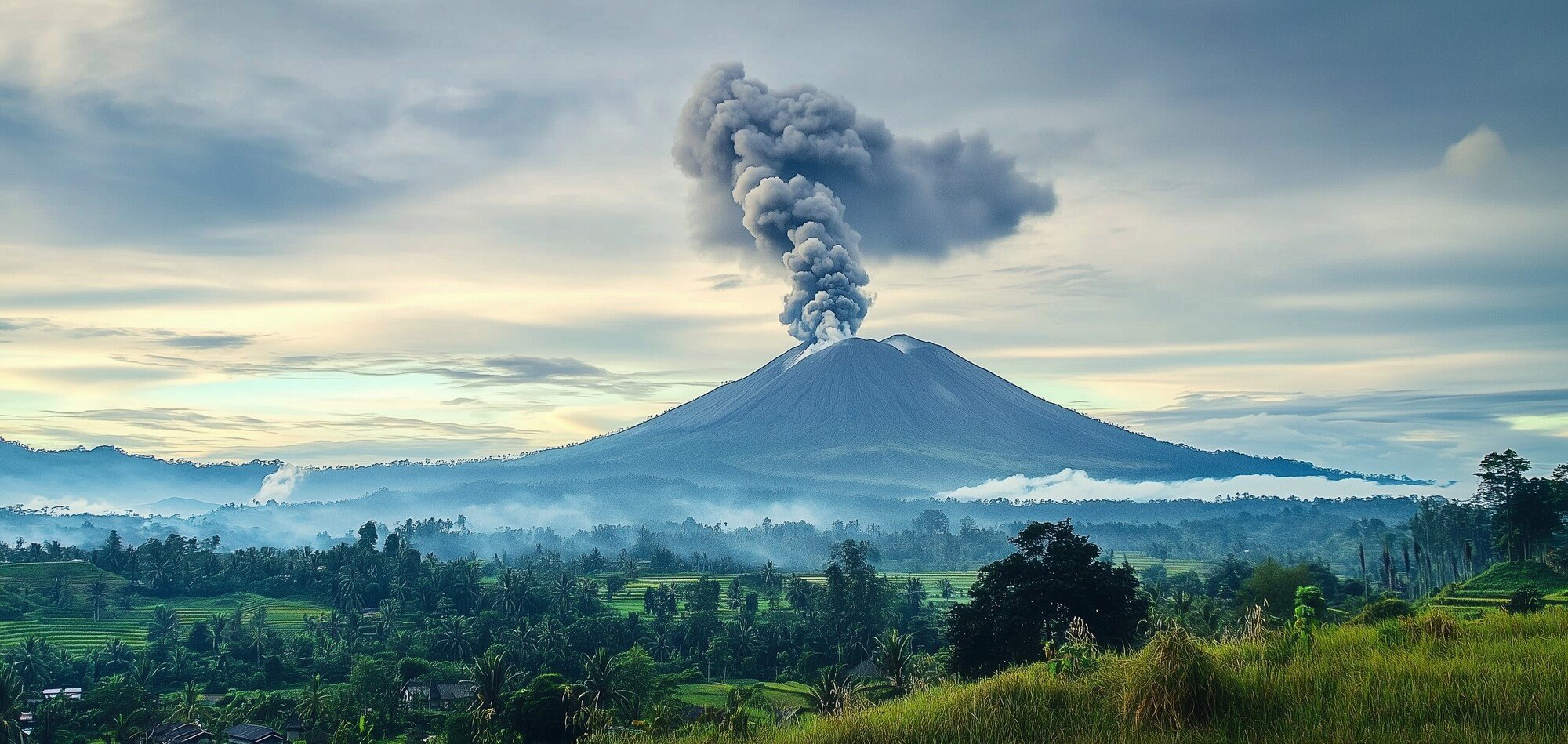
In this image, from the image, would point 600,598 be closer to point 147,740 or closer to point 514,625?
point 514,625

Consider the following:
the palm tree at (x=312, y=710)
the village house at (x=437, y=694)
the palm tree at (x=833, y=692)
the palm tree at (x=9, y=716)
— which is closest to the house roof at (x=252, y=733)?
the palm tree at (x=312, y=710)

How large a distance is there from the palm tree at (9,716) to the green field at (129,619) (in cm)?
2682

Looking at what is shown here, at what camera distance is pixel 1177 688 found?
8.13 m

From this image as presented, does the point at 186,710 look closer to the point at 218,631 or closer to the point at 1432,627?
the point at 218,631

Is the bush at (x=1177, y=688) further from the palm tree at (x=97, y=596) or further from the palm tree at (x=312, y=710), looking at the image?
the palm tree at (x=97, y=596)

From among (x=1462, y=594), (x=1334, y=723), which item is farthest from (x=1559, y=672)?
(x=1462, y=594)

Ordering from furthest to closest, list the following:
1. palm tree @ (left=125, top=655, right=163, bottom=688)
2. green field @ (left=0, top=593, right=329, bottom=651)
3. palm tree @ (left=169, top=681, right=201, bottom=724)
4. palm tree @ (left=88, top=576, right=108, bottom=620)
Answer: palm tree @ (left=88, top=576, right=108, bottom=620) → green field @ (left=0, top=593, right=329, bottom=651) → palm tree @ (left=125, top=655, right=163, bottom=688) → palm tree @ (left=169, top=681, right=201, bottom=724)

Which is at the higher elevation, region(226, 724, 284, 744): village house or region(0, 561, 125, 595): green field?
region(0, 561, 125, 595): green field

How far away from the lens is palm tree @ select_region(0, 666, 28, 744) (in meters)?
42.8

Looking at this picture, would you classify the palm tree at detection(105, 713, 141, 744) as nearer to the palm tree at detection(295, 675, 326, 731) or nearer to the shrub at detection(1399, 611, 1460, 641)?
the palm tree at detection(295, 675, 326, 731)

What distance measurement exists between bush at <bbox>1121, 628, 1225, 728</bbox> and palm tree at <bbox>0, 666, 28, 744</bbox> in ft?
169

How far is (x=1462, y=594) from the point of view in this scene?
4497cm

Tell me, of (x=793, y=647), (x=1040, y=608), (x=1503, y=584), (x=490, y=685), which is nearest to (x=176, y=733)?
(x=490, y=685)

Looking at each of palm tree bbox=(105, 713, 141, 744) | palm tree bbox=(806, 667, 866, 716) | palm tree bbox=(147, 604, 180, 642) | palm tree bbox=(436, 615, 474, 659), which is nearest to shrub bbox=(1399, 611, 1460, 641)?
palm tree bbox=(806, 667, 866, 716)
